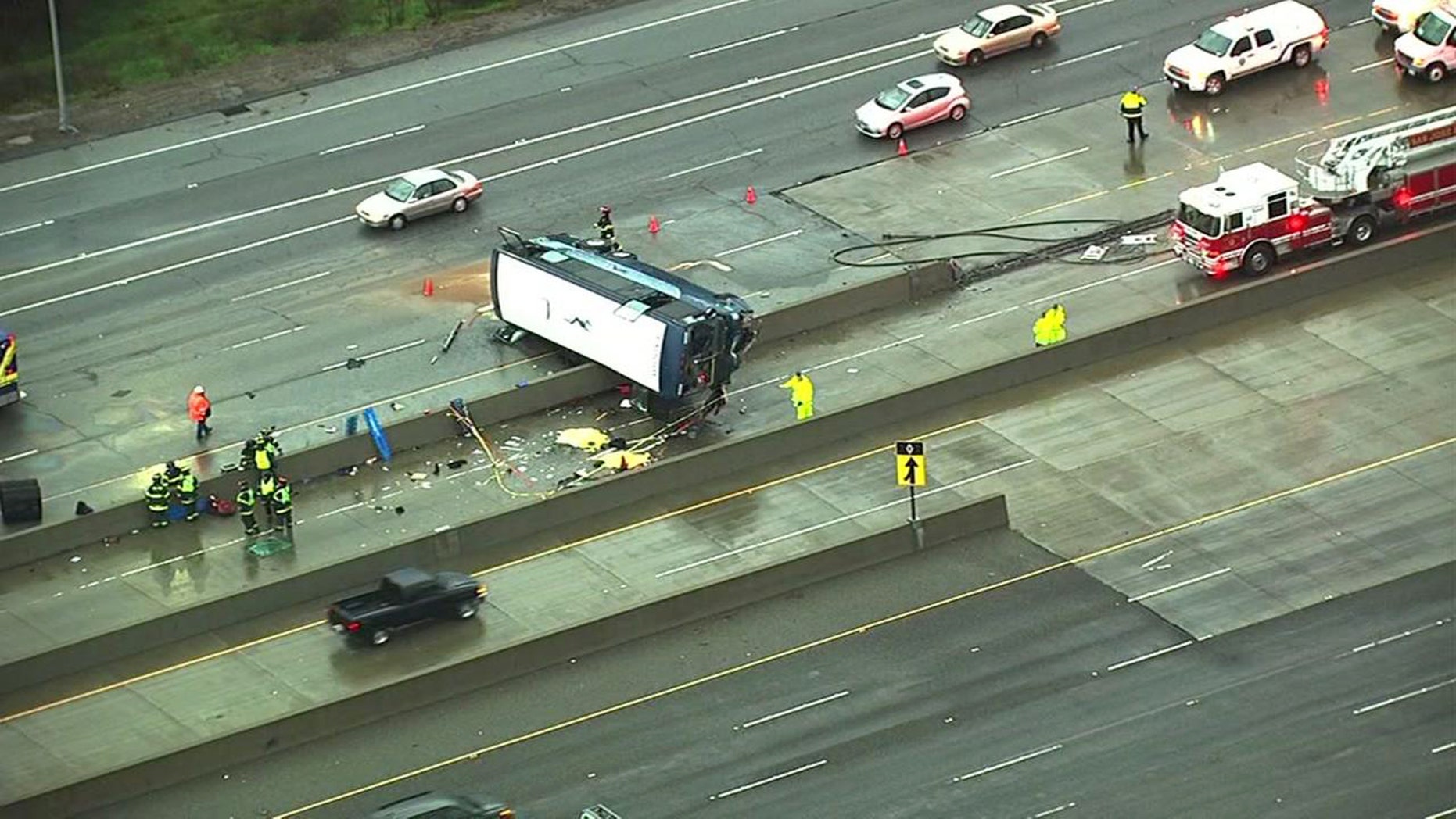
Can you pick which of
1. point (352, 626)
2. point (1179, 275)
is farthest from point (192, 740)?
point (1179, 275)

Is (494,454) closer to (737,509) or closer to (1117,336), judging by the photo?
(737,509)

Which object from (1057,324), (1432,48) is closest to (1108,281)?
(1057,324)

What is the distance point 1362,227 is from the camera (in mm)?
78625

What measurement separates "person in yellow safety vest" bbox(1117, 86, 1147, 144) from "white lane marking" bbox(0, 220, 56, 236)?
28.7 meters

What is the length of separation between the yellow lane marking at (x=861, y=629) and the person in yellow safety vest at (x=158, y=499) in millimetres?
11747

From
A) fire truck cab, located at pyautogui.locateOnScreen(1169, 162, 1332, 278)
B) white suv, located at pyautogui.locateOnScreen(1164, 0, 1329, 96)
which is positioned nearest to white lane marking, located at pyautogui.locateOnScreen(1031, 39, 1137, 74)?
white suv, located at pyautogui.locateOnScreen(1164, 0, 1329, 96)

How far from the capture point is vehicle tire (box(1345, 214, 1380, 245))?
258 feet

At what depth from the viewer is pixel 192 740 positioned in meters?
61.6

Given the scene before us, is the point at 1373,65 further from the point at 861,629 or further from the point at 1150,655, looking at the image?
the point at 861,629

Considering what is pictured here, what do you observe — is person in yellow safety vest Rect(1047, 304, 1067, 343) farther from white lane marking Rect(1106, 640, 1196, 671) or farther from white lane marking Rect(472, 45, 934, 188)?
white lane marking Rect(472, 45, 934, 188)

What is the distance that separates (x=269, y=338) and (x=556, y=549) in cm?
1360

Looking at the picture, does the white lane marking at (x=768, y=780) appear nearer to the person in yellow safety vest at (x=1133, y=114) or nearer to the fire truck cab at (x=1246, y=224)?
the fire truck cab at (x=1246, y=224)

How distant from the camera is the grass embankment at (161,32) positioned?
3620 inches

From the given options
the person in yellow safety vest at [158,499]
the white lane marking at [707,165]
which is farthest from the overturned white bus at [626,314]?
the person in yellow safety vest at [158,499]
